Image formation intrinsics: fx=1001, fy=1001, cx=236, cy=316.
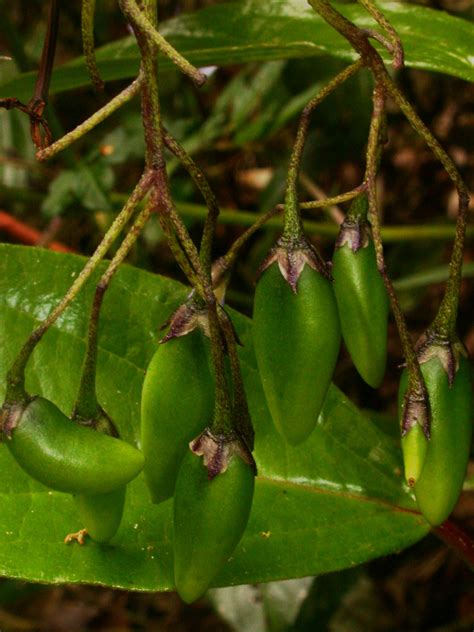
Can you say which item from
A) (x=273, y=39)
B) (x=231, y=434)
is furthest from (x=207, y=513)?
(x=273, y=39)

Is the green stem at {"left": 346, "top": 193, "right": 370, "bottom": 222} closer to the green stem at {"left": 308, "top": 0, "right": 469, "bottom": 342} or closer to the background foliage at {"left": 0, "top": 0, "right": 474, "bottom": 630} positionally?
the green stem at {"left": 308, "top": 0, "right": 469, "bottom": 342}

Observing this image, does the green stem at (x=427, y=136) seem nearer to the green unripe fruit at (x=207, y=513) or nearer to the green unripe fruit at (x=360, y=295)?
the green unripe fruit at (x=360, y=295)

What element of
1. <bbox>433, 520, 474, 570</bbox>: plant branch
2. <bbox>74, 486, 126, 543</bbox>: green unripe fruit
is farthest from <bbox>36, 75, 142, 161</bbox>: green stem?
<bbox>433, 520, 474, 570</bbox>: plant branch

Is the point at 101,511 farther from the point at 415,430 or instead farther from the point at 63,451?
the point at 415,430

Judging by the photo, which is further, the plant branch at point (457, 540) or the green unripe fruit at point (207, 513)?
the plant branch at point (457, 540)

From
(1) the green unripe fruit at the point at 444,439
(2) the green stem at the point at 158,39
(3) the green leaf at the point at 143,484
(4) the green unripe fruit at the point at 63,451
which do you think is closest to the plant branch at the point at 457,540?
(3) the green leaf at the point at 143,484

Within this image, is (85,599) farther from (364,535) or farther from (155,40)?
(155,40)
